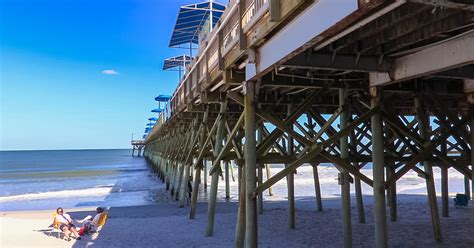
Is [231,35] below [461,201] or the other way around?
the other way around

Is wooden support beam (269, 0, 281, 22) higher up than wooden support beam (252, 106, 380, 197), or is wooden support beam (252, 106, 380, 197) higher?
wooden support beam (269, 0, 281, 22)

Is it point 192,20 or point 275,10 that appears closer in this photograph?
point 275,10

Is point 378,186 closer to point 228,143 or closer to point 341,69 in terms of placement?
point 341,69

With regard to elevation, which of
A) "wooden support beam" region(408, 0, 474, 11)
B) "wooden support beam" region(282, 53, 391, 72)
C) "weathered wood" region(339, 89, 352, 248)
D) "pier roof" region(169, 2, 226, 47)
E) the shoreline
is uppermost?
"pier roof" region(169, 2, 226, 47)

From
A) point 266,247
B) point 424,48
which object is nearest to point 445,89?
point 424,48

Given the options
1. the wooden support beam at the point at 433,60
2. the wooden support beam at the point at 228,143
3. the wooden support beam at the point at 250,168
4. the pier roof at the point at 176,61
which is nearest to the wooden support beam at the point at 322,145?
the wooden support beam at the point at 250,168

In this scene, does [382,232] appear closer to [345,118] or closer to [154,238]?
[345,118]

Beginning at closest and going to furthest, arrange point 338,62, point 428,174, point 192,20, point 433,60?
point 433,60
point 338,62
point 428,174
point 192,20

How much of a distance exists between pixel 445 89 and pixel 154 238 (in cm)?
684

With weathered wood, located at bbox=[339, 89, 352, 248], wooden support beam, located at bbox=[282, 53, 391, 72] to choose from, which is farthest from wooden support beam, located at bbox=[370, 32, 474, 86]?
weathered wood, located at bbox=[339, 89, 352, 248]

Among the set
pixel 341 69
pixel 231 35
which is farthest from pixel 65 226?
pixel 341 69

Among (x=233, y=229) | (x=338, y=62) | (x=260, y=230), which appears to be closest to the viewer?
(x=338, y=62)

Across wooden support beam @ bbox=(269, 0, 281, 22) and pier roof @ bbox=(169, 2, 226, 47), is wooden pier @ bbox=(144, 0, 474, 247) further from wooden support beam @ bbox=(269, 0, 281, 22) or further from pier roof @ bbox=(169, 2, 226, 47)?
pier roof @ bbox=(169, 2, 226, 47)

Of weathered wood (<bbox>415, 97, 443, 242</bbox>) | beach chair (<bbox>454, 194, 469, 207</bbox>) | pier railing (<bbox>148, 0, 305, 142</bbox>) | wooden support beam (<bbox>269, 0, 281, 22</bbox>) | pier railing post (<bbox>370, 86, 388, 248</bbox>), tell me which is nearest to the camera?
wooden support beam (<bbox>269, 0, 281, 22</bbox>)
